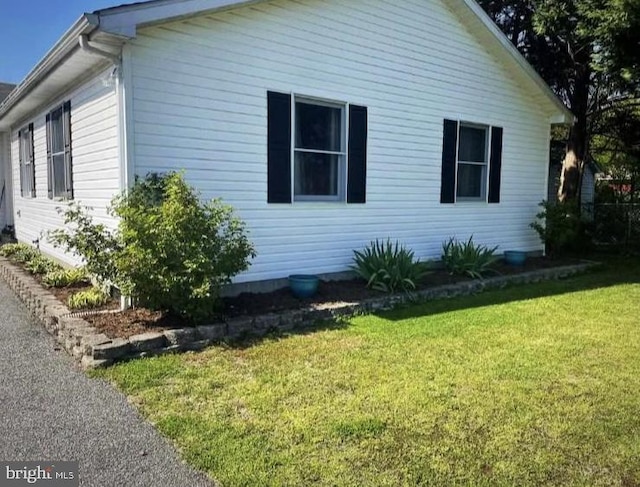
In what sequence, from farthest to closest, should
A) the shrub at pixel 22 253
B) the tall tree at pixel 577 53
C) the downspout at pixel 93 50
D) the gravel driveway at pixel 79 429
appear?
the shrub at pixel 22 253
the tall tree at pixel 577 53
the downspout at pixel 93 50
the gravel driveway at pixel 79 429

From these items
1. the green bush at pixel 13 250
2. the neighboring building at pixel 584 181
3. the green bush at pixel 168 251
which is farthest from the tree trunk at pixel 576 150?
the green bush at pixel 13 250

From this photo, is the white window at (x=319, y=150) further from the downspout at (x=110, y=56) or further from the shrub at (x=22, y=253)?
the shrub at (x=22, y=253)

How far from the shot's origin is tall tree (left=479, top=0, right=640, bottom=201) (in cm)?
851

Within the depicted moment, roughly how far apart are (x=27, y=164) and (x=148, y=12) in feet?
21.6

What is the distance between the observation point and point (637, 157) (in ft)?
43.3

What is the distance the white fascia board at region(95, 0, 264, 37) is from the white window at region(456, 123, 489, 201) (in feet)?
16.5

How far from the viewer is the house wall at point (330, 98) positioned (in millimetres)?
5637

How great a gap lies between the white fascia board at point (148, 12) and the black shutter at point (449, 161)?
4.33 metres

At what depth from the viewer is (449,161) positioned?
859 cm

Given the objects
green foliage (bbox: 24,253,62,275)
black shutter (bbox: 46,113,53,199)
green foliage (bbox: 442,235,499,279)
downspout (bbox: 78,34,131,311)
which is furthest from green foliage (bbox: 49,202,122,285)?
green foliage (bbox: 442,235,499,279)

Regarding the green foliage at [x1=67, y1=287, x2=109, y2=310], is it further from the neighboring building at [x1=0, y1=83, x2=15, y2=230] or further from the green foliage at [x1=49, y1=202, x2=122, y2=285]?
the neighboring building at [x1=0, y1=83, x2=15, y2=230]

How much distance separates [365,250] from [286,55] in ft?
9.67

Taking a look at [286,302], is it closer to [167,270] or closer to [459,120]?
[167,270]

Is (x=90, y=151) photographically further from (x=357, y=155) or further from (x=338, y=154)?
(x=357, y=155)
